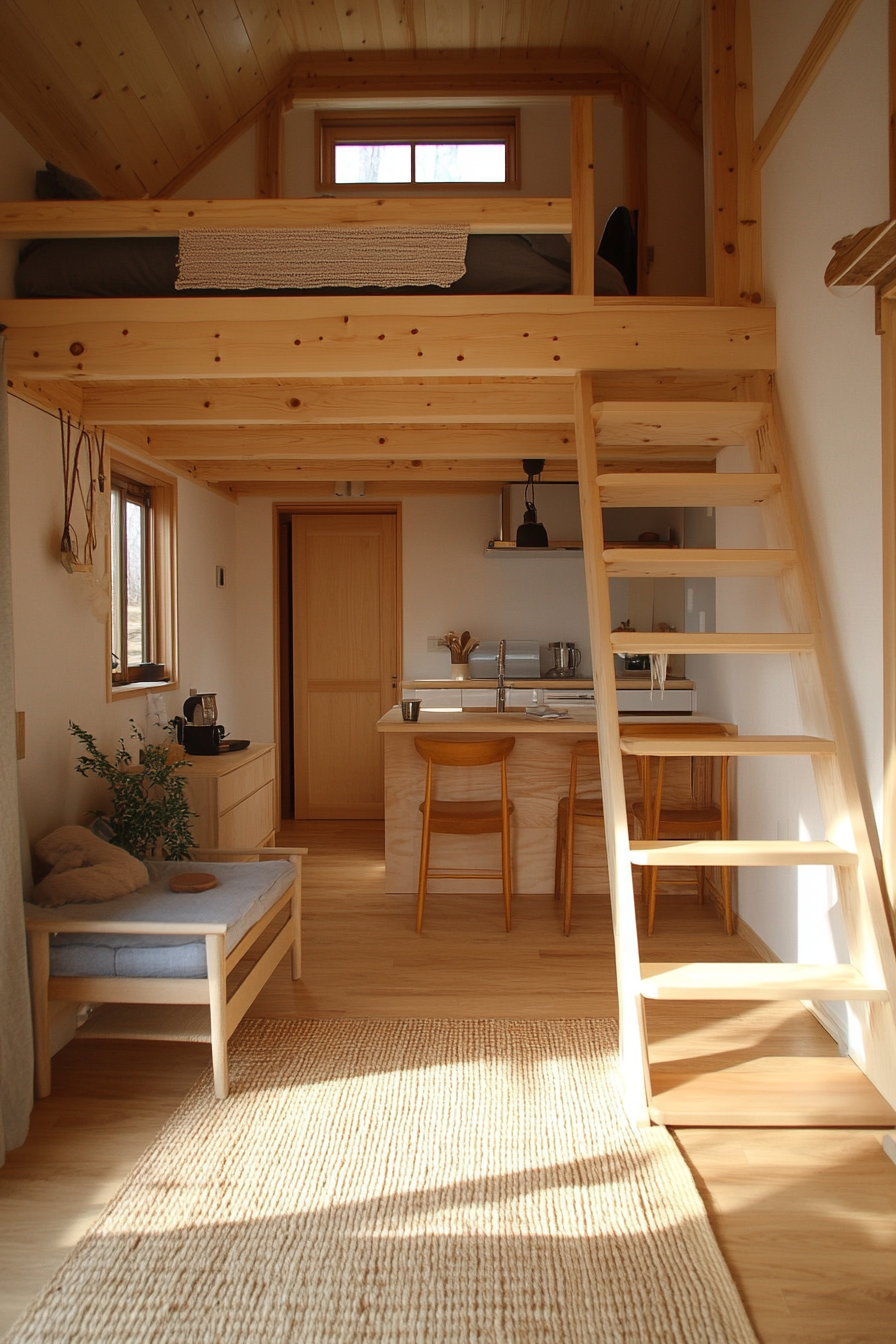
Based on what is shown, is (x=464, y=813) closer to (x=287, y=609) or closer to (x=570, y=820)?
(x=570, y=820)

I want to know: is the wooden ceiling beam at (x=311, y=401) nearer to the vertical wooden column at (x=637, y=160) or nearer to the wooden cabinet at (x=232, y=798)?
the wooden cabinet at (x=232, y=798)

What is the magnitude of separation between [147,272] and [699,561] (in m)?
2.09

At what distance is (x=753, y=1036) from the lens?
302 cm

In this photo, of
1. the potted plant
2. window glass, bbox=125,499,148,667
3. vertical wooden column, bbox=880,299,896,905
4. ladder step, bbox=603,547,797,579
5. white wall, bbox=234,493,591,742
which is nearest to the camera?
vertical wooden column, bbox=880,299,896,905

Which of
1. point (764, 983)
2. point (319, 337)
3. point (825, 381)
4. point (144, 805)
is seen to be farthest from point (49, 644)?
point (825, 381)

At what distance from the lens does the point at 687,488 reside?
305 cm

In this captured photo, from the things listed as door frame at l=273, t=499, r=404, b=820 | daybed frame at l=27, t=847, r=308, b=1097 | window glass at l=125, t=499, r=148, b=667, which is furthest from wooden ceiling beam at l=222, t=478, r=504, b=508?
daybed frame at l=27, t=847, r=308, b=1097

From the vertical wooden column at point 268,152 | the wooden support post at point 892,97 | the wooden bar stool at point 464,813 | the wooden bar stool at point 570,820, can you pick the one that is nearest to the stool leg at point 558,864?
the wooden bar stool at point 570,820

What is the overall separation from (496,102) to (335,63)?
86cm

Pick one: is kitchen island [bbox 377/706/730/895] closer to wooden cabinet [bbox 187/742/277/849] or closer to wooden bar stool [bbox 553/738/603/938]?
wooden bar stool [bbox 553/738/603/938]

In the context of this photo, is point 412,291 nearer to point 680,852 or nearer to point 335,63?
point 680,852

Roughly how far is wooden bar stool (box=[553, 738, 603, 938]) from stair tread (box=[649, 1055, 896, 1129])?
141cm

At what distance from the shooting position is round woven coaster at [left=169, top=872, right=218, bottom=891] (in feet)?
10.1

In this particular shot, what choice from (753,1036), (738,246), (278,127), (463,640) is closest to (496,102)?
(278,127)
